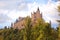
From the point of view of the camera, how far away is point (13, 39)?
5809 centimetres

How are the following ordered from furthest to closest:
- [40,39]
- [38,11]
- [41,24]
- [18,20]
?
[18,20], [38,11], [41,24], [40,39]

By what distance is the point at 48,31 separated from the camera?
114ft

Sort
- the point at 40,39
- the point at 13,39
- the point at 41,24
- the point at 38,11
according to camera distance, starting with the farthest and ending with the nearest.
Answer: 1. the point at 38,11
2. the point at 13,39
3. the point at 41,24
4. the point at 40,39

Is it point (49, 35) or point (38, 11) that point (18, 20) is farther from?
point (49, 35)

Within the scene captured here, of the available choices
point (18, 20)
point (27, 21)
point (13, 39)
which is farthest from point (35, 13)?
point (27, 21)

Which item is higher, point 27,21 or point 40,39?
point 27,21

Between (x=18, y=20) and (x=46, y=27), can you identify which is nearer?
(x=46, y=27)

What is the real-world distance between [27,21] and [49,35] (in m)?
4.93

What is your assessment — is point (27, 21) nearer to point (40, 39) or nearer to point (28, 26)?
point (28, 26)

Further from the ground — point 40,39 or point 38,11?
point 38,11

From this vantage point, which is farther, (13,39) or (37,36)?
(13,39)

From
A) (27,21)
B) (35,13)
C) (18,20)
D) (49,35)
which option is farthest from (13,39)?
(18,20)

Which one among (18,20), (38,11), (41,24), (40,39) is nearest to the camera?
(40,39)

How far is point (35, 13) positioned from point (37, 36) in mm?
58243
